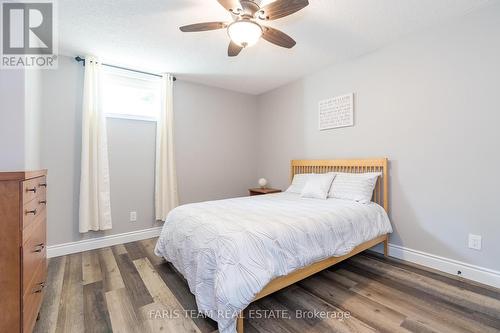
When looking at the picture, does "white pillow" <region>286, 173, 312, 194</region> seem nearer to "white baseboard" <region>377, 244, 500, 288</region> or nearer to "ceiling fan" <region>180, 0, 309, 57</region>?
"white baseboard" <region>377, 244, 500, 288</region>

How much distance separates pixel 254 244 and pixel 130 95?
2.93 metres

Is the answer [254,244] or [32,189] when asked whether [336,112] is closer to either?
[254,244]

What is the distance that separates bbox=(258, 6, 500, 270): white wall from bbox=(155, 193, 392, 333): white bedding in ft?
1.69

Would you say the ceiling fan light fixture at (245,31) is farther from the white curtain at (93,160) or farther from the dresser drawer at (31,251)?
the white curtain at (93,160)

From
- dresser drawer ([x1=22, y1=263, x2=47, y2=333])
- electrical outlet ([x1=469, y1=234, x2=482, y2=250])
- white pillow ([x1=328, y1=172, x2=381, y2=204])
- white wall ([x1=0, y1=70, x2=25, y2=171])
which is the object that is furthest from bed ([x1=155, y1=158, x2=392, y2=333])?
white wall ([x1=0, y1=70, x2=25, y2=171])

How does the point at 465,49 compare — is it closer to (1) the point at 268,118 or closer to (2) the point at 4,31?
(1) the point at 268,118

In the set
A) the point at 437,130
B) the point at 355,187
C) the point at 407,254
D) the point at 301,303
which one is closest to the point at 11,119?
the point at 301,303

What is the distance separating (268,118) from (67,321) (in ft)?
12.3

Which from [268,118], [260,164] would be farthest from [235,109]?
[260,164]

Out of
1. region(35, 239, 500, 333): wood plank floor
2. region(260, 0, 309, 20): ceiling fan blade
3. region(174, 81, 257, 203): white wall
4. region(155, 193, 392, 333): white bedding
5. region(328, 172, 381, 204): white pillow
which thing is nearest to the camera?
region(155, 193, 392, 333): white bedding

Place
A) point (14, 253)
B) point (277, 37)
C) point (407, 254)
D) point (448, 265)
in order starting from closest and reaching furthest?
point (14, 253) → point (277, 37) → point (448, 265) → point (407, 254)

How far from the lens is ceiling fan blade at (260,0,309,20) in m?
1.62

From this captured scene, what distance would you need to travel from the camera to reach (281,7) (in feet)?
5.53

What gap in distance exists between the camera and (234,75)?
11.5 feet
